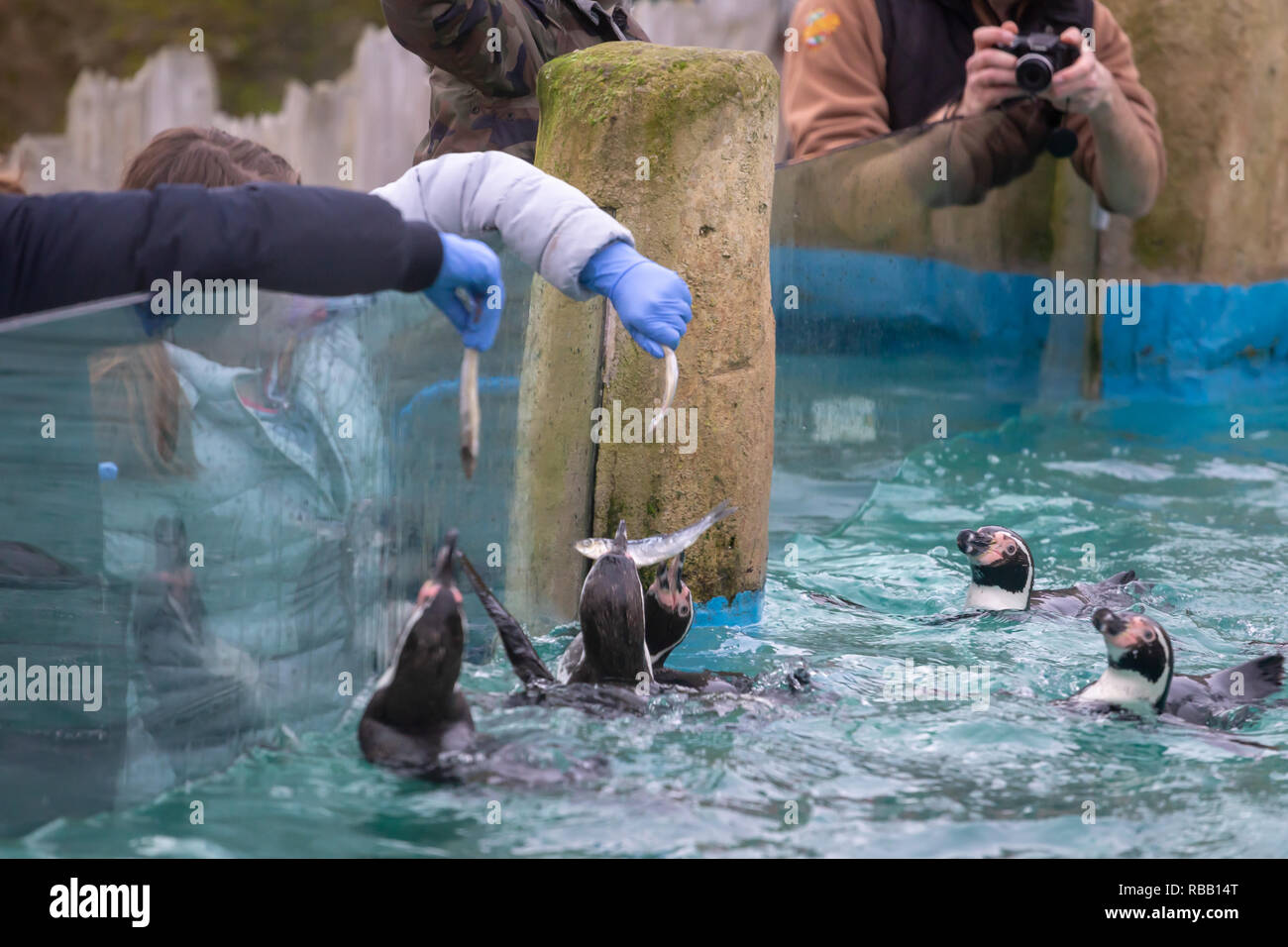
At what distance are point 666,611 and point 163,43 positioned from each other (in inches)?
440

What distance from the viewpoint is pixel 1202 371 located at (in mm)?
8375

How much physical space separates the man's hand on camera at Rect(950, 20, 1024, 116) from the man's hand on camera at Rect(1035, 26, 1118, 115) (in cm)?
7

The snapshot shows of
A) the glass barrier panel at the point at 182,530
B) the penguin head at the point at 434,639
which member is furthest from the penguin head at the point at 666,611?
the penguin head at the point at 434,639

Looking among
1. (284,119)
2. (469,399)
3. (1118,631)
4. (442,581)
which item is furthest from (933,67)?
(284,119)

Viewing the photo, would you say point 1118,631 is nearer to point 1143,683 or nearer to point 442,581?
point 1143,683

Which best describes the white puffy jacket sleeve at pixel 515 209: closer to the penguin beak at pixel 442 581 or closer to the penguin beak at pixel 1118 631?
the penguin beak at pixel 442 581

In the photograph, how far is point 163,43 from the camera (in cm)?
1305

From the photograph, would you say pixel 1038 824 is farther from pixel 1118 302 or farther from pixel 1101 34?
pixel 1118 302

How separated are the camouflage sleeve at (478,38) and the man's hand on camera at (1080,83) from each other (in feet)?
8.09

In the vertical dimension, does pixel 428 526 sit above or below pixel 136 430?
below

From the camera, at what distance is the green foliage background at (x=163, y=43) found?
42.3 ft

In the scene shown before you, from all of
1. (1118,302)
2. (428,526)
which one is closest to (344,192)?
(428,526)

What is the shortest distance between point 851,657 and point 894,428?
2.58 metres

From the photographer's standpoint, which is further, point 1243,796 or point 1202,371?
point 1202,371
